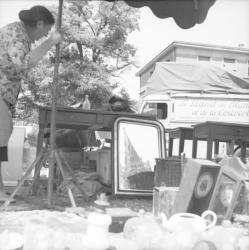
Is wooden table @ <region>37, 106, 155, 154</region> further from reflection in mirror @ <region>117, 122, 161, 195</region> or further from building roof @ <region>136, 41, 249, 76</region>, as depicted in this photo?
building roof @ <region>136, 41, 249, 76</region>

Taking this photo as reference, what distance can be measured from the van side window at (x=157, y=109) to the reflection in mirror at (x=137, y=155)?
14.1 ft

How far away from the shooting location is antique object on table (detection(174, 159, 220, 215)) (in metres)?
2.55

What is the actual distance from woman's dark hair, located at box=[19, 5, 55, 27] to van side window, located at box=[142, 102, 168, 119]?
17.7ft

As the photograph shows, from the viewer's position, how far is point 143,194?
418cm

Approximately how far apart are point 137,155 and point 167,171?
0.55 metres

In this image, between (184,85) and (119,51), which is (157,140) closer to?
(184,85)

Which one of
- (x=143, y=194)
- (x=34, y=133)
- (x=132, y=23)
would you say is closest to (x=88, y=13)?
(x=132, y=23)

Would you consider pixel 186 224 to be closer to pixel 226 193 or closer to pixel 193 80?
pixel 226 193

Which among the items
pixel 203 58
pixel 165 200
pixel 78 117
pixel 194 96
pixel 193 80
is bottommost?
pixel 165 200

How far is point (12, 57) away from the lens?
11.8 ft

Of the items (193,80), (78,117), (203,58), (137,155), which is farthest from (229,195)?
(203,58)

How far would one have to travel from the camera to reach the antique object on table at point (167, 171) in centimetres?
389

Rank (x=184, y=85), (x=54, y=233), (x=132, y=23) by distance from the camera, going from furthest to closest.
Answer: (x=132, y=23) → (x=184, y=85) → (x=54, y=233)

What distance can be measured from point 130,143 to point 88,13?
18059 mm
